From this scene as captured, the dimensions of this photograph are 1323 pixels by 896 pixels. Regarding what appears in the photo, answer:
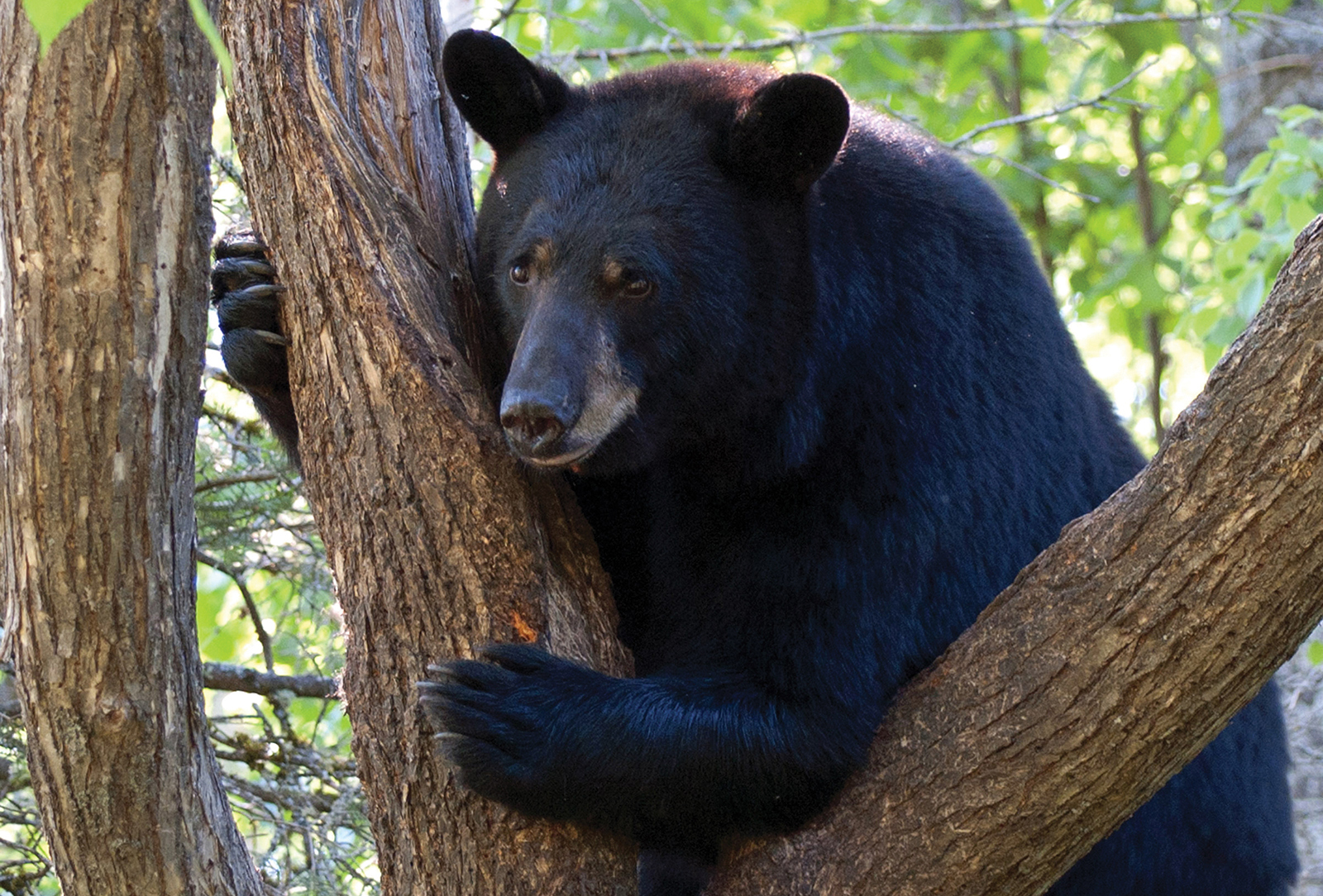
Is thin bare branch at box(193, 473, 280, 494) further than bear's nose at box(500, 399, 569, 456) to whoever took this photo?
Yes

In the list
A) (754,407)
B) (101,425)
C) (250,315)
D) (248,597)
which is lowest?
(754,407)

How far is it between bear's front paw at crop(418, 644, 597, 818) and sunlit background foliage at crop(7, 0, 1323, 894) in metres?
1.57

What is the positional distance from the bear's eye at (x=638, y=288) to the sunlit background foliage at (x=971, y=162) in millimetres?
1773

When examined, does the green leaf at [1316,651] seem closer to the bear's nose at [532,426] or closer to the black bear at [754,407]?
the black bear at [754,407]

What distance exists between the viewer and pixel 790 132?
3189 mm

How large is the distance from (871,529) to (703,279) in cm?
74

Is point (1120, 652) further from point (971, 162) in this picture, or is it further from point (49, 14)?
point (971, 162)

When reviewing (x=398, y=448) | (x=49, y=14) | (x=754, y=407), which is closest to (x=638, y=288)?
(x=754, y=407)

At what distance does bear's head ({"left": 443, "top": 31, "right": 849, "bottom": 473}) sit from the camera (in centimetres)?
313

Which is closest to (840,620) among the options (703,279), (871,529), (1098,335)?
(871,529)

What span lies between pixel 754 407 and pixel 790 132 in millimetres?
693

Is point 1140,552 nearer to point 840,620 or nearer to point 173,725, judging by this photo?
point 840,620

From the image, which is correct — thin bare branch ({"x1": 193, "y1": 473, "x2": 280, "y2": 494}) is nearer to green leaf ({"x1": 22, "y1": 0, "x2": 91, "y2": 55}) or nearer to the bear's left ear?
the bear's left ear

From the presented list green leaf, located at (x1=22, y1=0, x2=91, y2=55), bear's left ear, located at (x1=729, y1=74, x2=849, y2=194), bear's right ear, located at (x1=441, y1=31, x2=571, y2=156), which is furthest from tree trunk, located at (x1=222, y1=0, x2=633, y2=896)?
green leaf, located at (x1=22, y1=0, x2=91, y2=55)
